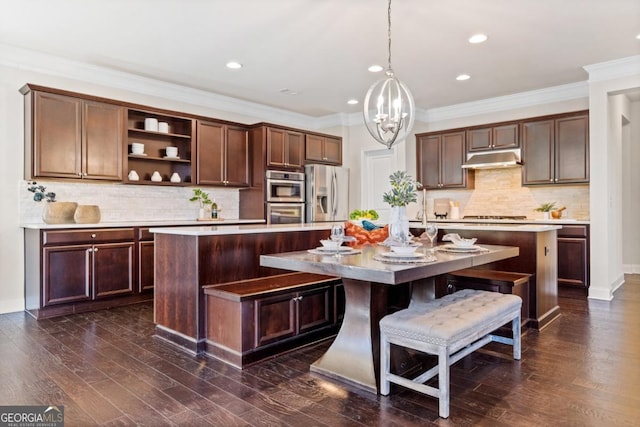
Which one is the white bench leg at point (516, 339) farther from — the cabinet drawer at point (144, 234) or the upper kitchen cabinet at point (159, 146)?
the upper kitchen cabinet at point (159, 146)

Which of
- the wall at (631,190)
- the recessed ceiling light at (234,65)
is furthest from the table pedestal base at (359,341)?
the wall at (631,190)

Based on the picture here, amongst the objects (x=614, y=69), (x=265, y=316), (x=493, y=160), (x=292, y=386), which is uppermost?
(x=614, y=69)

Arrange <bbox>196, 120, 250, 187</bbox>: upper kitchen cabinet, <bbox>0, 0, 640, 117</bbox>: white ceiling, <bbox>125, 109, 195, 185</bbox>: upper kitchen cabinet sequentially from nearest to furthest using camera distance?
<bbox>0, 0, 640, 117</bbox>: white ceiling
<bbox>125, 109, 195, 185</bbox>: upper kitchen cabinet
<bbox>196, 120, 250, 187</bbox>: upper kitchen cabinet

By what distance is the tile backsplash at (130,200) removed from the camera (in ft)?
14.5

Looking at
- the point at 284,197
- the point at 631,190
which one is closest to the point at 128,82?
the point at 284,197

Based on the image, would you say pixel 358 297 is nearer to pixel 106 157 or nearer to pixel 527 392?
pixel 527 392

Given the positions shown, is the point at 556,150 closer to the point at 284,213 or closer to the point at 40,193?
the point at 284,213

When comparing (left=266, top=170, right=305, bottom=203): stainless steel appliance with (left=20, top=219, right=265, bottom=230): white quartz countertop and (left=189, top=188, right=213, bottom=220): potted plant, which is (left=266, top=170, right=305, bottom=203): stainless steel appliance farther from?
(left=189, top=188, right=213, bottom=220): potted plant

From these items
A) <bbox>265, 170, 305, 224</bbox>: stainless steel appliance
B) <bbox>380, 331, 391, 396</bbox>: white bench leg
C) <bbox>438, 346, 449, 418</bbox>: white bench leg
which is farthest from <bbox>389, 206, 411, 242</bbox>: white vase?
<bbox>265, 170, 305, 224</bbox>: stainless steel appliance

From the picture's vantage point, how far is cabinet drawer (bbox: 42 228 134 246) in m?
3.95

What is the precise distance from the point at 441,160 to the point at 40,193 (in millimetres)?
5402

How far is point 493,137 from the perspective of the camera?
6.08 meters

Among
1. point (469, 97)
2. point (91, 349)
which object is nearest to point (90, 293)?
point (91, 349)

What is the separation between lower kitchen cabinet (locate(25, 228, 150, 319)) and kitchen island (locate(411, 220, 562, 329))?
3513 millimetres
